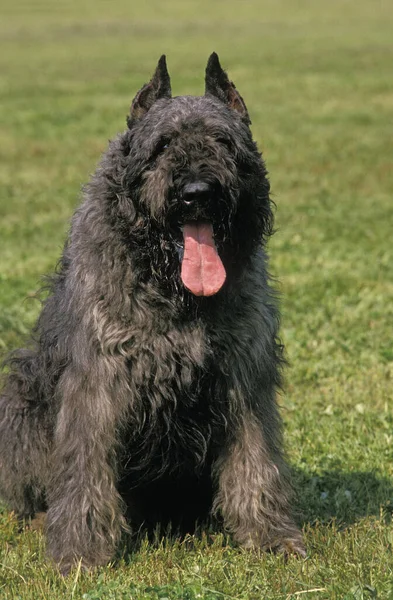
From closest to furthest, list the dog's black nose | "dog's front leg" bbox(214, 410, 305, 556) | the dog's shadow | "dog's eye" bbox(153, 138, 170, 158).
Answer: the dog's black nose, "dog's eye" bbox(153, 138, 170, 158), "dog's front leg" bbox(214, 410, 305, 556), the dog's shadow

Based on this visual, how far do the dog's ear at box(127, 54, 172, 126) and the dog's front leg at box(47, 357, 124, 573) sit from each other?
1.27 meters

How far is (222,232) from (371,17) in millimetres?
57671

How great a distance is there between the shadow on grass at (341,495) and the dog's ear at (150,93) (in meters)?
2.45

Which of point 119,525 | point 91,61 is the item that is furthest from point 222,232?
point 91,61

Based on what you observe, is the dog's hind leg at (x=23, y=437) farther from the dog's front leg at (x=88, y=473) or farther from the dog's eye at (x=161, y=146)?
the dog's eye at (x=161, y=146)

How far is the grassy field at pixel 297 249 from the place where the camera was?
5371 millimetres

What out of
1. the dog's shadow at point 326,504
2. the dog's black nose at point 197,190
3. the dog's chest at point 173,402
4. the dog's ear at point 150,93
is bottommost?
the dog's shadow at point 326,504

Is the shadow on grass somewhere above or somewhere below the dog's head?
below

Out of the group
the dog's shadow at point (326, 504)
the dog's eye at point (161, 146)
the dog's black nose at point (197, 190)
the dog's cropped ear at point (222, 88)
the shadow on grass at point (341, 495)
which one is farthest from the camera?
the shadow on grass at point (341, 495)

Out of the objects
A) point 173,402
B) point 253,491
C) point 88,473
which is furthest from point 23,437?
point 253,491

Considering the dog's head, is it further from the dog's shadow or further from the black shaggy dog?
the dog's shadow

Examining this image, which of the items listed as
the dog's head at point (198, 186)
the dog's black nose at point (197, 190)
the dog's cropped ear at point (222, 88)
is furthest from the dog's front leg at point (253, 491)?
the dog's cropped ear at point (222, 88)

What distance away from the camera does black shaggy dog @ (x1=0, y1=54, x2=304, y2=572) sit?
530 cm

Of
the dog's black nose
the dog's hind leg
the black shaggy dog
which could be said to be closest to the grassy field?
the dog's hind leg
